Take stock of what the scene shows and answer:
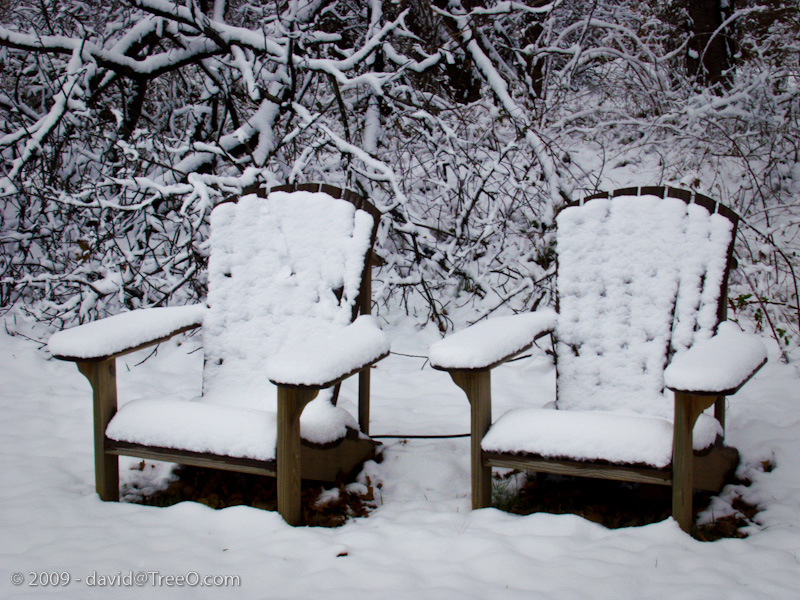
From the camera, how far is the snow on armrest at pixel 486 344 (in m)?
1.87

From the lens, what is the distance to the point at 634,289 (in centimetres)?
241

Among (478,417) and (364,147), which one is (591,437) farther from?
(364,147)

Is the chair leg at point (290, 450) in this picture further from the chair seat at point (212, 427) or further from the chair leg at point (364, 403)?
the chair leg at point (364, 403)

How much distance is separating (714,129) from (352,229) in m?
3.07

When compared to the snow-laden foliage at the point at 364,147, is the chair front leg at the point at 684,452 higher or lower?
lower

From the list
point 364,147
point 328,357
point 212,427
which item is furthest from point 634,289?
point 364,147

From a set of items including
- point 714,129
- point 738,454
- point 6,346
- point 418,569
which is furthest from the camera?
point 714,129

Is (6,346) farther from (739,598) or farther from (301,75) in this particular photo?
(739,598)

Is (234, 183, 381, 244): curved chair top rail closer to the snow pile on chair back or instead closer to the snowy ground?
the snow pile on chair back

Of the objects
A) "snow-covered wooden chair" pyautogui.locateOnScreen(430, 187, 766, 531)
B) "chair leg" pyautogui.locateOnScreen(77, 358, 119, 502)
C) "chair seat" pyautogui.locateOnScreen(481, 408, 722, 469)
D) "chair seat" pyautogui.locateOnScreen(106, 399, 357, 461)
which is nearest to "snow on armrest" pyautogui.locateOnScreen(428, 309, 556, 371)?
"snow-covered wooden chair" pyautogui.locateOnScreen(430, 187, 766, 531)

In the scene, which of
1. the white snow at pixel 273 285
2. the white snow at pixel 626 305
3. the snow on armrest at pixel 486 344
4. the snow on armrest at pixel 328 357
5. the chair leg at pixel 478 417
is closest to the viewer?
the snow on armrest at pixel 328 357

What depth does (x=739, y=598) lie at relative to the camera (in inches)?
60.8

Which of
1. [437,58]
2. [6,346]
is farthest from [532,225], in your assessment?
[6,346]

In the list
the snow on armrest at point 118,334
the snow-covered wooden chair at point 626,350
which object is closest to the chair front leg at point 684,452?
the snow-covered wooden chair at point 626,350
